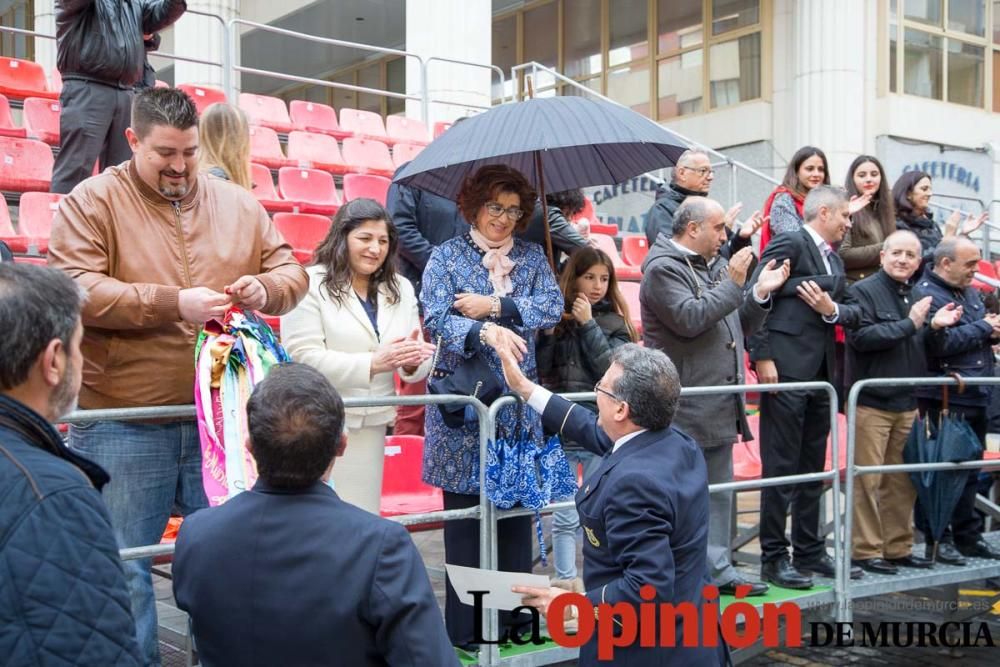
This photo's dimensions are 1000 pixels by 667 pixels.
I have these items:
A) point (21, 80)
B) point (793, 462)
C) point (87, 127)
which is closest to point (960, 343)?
point (793, 462)

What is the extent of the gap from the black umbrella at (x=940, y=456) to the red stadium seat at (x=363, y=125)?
7.45 metres

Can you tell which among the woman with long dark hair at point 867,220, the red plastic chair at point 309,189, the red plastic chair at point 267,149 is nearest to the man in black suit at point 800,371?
the woman with long dark hair at point 867,220

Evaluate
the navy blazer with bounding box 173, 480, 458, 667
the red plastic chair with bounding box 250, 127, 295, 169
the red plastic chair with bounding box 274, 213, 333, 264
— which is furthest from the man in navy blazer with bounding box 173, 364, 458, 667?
the red plastic chair with bounding box 250, 127, 295, 169

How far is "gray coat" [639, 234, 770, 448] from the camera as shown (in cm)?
459

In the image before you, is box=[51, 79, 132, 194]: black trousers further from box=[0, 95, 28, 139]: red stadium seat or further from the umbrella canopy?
box=[0, 95, 28, 139]: red stadium seat

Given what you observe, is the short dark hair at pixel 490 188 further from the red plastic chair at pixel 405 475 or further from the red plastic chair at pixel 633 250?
the red plastic chair at pixel 633 250

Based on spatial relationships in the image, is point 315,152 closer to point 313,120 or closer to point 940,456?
point 313,120

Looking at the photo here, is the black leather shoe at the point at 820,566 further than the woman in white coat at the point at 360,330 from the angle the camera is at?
Yes

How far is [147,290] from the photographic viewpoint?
10.0 ft

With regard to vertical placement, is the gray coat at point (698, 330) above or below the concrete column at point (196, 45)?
below

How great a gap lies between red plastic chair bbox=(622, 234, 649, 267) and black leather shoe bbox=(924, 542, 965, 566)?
4827 mm

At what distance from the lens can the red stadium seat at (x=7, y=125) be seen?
8164 mm

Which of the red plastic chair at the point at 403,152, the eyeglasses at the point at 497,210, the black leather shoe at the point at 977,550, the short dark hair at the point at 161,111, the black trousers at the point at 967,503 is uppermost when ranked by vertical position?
the red plastic chair at the point at 403,152

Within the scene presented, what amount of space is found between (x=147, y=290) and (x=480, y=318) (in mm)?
1397
